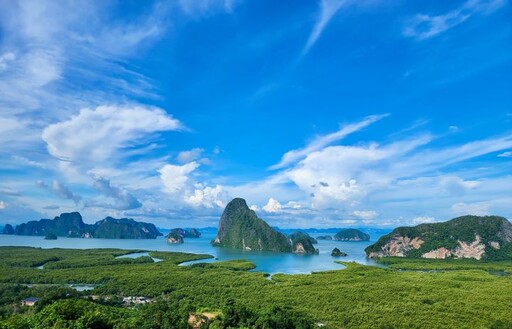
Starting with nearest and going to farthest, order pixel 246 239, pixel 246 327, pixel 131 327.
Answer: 1. pixel 131 327
2. pixel 246 327
3. pixel 246 239

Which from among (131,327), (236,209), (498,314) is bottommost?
(498,314)

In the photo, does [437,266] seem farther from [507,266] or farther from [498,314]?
[498,314]

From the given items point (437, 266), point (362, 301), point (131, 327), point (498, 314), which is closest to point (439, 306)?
point (498, 314)

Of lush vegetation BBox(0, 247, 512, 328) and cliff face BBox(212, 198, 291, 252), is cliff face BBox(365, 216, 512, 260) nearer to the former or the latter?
cliff face BBox(212, 198, 291, 252)

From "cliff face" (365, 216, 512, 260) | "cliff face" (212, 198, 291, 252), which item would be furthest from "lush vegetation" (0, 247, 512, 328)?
"cliff face" (212, 198, 291, 252)

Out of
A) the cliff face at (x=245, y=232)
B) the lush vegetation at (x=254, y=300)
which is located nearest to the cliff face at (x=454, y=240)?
the cliff face at (x=245, y=232)

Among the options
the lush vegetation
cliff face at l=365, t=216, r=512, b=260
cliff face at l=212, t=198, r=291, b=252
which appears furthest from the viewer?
cliff face at l=212, t=198, r=291, b=252

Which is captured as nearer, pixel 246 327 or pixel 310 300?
pixel 246 327
